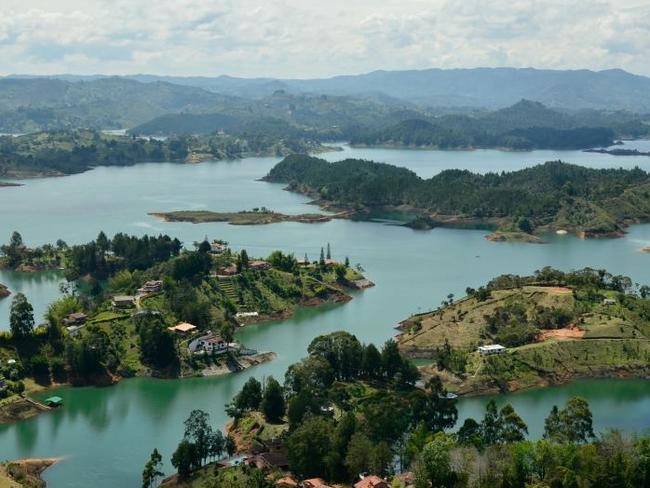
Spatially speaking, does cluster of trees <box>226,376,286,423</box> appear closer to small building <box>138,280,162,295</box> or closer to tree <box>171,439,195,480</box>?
tree <box>171,439,195,480</box>

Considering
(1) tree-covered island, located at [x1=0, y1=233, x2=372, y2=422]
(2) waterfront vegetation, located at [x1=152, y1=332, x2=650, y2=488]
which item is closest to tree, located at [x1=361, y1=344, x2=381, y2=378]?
(2) waterfront vegetation, located at [x1=152, y1=332, x2=650, y2=488]

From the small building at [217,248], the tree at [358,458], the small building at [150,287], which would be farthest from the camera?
the small building at [217,248]

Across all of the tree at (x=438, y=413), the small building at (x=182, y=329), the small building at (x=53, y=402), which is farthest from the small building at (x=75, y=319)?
the tree at (x=438, y=413)

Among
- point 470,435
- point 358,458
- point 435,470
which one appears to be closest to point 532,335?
point 470,435

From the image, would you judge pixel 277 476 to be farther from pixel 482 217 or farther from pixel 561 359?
pixel 482 217

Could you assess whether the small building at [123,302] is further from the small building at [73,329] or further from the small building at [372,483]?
the small building at [372,483]

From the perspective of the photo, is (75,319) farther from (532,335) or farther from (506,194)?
(506,194)

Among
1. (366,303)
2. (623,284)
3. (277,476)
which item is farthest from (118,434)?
(623,284)
